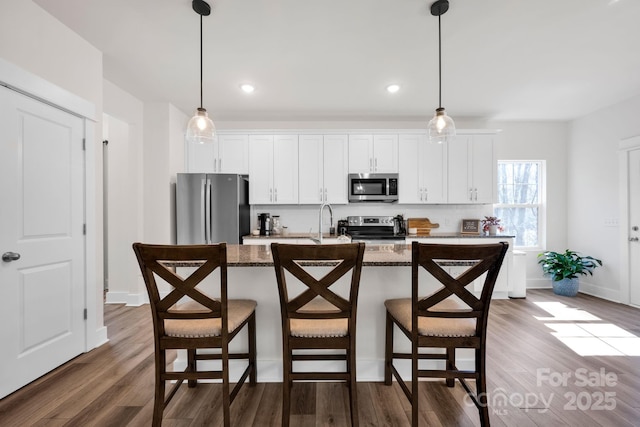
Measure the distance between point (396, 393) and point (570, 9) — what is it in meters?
3.12

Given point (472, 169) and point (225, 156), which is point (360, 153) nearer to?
point (472, 169)

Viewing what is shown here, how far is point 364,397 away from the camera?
1878 mm

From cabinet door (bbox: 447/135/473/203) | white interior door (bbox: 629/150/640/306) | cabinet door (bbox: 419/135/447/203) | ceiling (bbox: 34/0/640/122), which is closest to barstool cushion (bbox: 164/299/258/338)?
ceiling (bbox: 34/0/640/122)

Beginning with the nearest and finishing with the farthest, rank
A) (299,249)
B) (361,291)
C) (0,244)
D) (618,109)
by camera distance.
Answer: (299,249), (0,244), (361,291), (618,109)

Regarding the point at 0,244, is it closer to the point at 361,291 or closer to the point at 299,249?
the point at 299,249

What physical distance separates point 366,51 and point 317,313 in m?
2.47

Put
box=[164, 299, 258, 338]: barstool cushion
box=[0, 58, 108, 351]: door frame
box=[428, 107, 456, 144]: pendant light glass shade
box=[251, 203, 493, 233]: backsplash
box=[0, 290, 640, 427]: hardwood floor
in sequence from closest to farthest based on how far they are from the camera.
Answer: box=[164, 299, 258, 338]: barstool cushion, box=[0, 290, 640, 427]: hardwood floor, box=[428, 107, 456, 144]: pendant light glass shade, box=[0, 58, 108, 351]: door frame, box=[251, 203, 493, 233]: backsplash

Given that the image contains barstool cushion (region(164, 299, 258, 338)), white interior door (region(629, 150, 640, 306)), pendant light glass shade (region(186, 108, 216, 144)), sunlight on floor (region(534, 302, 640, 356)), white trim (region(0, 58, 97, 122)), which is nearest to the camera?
barstool cushion (region(164, 299, 258, 338))

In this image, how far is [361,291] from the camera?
2.04 metres

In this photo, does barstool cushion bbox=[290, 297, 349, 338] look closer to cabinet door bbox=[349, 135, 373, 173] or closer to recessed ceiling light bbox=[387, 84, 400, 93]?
recessed ceiling light bbox=[387, 84, 400, 93]

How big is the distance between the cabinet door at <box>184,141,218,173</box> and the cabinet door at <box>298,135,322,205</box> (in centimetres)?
134

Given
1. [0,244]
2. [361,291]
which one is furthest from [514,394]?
[0,244]

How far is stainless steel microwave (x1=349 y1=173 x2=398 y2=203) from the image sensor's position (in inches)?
169

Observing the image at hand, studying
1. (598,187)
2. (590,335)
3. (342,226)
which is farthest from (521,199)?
(342,226)
